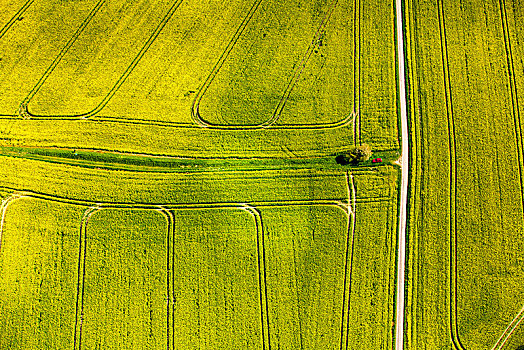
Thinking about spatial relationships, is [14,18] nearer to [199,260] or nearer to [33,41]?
[33,41]

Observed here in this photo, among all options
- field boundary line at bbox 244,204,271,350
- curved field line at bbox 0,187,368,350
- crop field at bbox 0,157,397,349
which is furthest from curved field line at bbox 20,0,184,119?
field boundary line at bbox 244,204,271,350

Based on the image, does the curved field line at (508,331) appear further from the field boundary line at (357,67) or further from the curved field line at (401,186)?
the field boundary line at (357,67)

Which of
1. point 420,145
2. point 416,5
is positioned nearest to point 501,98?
point 420,145

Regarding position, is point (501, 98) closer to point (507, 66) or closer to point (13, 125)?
point (507, 66)

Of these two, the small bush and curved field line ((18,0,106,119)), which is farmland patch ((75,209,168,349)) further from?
the small bush

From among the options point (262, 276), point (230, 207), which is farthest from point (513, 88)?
point (262, 276)

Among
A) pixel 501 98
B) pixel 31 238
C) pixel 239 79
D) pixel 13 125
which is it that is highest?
pixel 239 79
